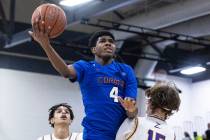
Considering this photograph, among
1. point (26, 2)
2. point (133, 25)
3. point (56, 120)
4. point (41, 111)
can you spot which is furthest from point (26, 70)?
point (56, 120)

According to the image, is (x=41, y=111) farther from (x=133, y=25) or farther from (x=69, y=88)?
(x=133, y=25)

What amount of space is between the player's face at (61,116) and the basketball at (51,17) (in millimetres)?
2464

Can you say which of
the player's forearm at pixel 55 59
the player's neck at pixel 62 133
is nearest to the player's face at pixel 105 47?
the player's forearm at pixel 55 59

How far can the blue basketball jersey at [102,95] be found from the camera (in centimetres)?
367

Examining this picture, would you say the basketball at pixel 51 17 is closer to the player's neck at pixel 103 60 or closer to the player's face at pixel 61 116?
the player's neck at pixel 103 60

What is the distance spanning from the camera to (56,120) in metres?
6.14

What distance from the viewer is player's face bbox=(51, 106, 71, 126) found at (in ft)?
20.1

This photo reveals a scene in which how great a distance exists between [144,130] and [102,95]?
17.0 inches

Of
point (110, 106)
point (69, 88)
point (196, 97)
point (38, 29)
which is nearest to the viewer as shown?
point (38, 29)

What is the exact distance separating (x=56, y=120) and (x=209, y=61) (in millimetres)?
8418

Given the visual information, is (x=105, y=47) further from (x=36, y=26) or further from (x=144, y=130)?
(x=144, y=130)

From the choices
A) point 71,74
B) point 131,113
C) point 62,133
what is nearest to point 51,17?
point 71,74

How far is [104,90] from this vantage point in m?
3.73

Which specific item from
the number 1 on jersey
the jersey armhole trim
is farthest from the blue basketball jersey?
the jersey armhole trim
